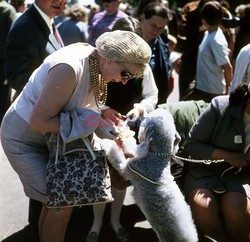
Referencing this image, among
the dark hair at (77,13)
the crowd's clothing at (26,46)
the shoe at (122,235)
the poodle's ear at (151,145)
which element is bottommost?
the shoe at (122,235)

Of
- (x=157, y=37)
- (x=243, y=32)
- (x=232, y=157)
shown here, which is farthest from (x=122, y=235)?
(x=243, y=32)

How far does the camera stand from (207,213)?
294cm

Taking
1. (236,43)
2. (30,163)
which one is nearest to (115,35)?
(30,163)

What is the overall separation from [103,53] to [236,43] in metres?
4.68

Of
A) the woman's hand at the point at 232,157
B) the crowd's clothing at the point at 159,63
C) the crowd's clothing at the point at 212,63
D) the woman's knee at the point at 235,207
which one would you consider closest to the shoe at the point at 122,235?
the woman's knee at the point at 235,207

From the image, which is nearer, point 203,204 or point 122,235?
point 203,204

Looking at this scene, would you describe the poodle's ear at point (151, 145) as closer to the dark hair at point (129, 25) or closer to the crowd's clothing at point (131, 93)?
the crowd's clothing at point (131, 93)

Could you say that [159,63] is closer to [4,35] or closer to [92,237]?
[92,237]

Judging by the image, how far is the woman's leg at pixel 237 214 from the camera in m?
2.92

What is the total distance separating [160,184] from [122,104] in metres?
1.00

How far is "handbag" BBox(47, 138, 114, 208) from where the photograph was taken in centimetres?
225

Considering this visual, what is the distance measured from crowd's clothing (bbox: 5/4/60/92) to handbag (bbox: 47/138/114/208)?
36.0 inches

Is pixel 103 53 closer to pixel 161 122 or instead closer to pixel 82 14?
pixel 161 122

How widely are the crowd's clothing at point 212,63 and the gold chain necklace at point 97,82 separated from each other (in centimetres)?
257
